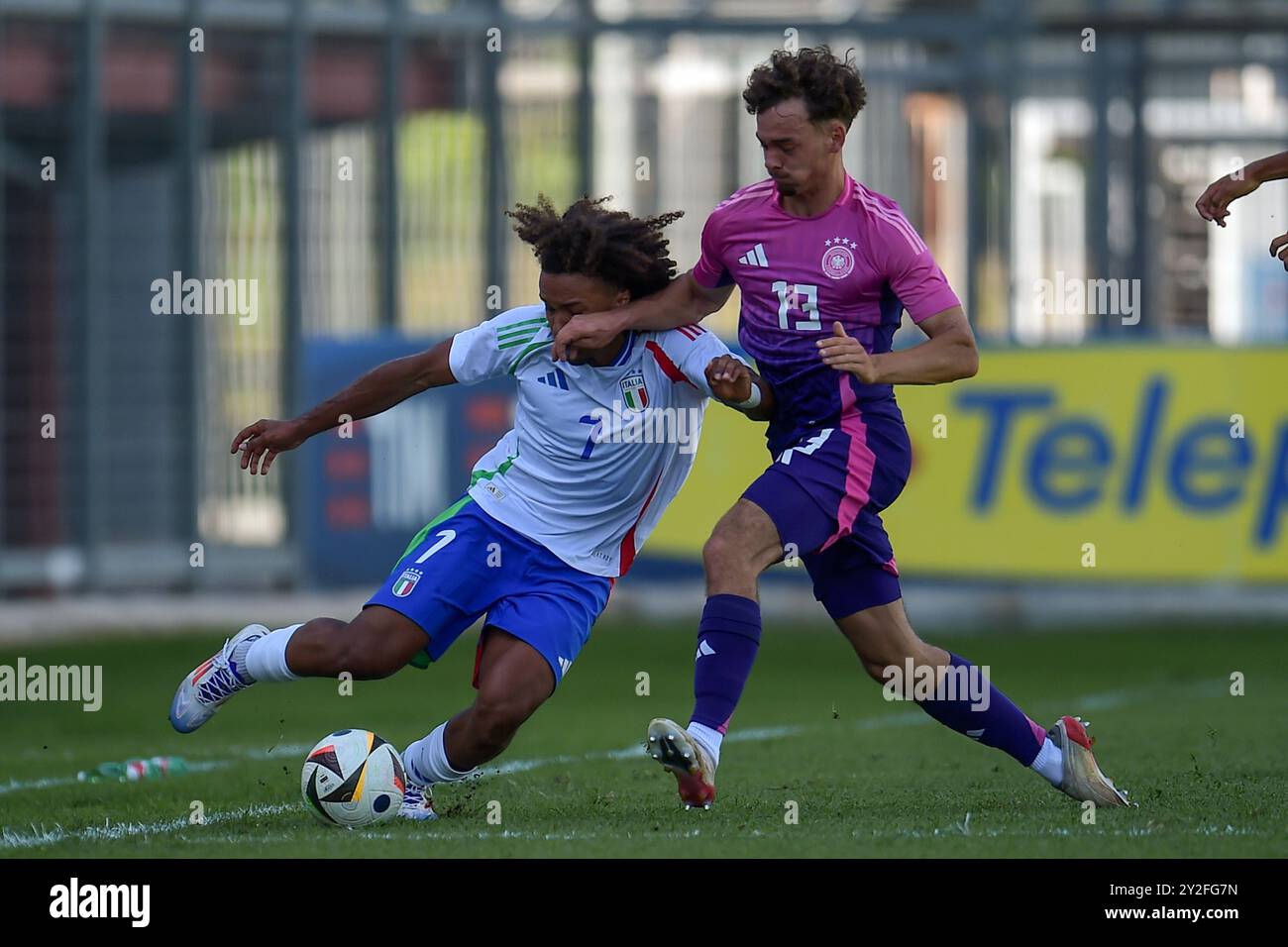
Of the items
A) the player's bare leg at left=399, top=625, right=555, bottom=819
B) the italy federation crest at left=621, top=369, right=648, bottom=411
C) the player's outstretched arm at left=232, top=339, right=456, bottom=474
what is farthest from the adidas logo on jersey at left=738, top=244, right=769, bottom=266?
the player's bare leg at left=399, top=625, right=555, bottom=819

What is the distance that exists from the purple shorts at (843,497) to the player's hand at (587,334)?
1.97 feet

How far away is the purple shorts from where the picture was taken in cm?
571

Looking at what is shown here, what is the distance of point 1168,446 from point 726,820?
280 inches

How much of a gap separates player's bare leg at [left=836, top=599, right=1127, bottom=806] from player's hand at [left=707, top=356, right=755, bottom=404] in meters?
0.78

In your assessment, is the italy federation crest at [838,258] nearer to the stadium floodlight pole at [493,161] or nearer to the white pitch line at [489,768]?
the white pitch line at [489,768]

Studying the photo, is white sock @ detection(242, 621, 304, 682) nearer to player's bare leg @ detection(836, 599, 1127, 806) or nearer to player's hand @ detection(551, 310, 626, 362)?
player's hand @ detection(551, 310, 626, 362)

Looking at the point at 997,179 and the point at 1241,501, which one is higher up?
the point at 997,179

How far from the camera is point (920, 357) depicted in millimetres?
5625

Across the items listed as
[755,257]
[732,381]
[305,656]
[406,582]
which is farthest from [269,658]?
[755,257]

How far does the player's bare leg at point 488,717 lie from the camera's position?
5812 mm

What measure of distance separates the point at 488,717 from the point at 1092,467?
7.27 meters

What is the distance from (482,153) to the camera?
14.5 m

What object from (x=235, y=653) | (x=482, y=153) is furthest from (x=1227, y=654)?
(x=235, y=653)
